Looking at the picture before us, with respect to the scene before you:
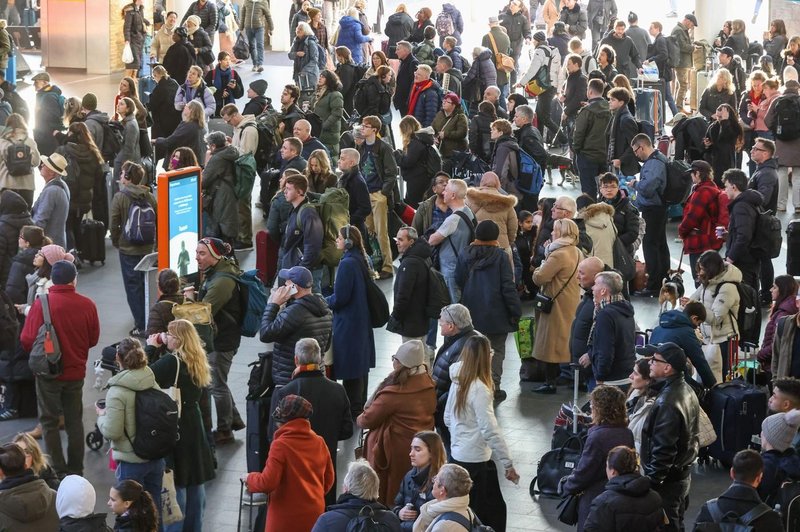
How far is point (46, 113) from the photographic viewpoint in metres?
18.8

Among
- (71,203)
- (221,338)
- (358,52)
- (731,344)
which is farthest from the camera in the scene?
(358,52)

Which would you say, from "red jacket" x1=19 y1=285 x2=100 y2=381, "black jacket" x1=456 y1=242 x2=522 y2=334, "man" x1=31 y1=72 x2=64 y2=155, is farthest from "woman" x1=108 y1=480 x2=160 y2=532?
"man" x1=31 y1=72 x2=64 y2=155

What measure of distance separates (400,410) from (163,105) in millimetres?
11954

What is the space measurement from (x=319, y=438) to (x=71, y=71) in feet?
76.9

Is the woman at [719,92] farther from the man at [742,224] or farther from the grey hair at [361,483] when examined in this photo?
the grey hair at [361,483]

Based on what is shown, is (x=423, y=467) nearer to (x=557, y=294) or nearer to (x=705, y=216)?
(x=557, y=294)

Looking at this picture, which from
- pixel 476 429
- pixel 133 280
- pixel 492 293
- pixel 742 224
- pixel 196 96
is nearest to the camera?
pixel 476 429

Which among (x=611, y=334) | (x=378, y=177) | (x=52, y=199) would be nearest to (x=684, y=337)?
(x=611, y=334)

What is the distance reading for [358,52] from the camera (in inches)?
1032

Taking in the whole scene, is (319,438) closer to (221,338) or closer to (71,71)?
(221,338)

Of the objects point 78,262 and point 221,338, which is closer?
point 221,338

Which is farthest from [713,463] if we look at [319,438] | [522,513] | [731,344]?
[319,438]

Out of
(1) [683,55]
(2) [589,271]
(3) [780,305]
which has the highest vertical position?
(1) [683,55]

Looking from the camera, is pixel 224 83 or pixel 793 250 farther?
pixel 224 83
